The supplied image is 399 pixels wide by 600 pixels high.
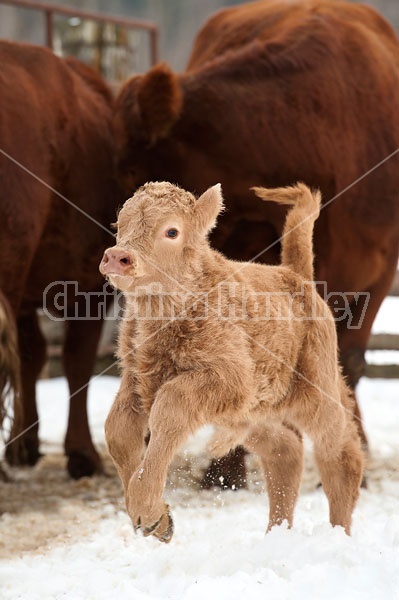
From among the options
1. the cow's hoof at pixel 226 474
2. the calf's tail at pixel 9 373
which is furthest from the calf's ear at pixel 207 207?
the calf's tail at pixel 9 373

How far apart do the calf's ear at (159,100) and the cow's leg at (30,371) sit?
91cm

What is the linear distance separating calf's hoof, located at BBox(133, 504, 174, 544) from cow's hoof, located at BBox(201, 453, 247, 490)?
309 mm

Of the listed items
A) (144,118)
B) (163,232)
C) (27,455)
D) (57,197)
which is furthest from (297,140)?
(27,455)

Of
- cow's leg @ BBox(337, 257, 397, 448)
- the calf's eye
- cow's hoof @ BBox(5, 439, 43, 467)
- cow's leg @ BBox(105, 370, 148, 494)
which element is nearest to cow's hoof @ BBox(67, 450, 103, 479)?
cow's hoof @ BBox(5, 439, 43, 467)

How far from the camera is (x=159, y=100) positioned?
4.92ft

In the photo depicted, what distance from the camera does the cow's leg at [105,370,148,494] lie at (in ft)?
2.95

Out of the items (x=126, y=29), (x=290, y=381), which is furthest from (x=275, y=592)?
(x=126, y=29)

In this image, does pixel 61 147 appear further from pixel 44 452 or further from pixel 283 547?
pixel 283 547

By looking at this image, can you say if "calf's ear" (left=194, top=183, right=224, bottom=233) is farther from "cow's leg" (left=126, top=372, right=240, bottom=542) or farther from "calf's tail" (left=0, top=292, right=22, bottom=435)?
"calf's tail" (left=0, top=292, right=22, bottom=435)

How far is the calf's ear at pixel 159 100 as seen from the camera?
1447 millimetres

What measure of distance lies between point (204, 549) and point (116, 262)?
0.51 m

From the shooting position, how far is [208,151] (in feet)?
5.59

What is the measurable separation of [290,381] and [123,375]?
7.5 inches

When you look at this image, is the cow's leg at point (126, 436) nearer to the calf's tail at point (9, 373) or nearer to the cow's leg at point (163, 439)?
the cow's leg at point (163, 439)
